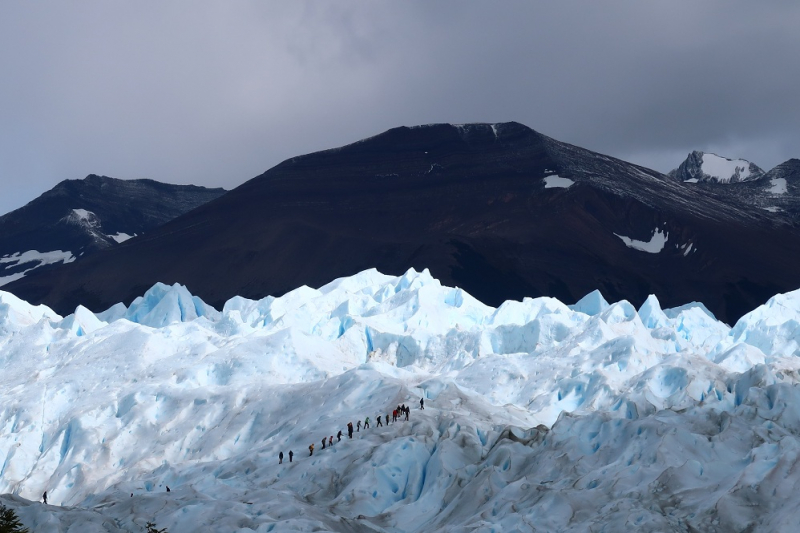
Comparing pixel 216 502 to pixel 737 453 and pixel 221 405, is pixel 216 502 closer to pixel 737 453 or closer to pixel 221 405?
pixel 737 453

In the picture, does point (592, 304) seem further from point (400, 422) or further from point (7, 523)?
point (7, 523)

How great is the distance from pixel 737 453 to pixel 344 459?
2817 cm

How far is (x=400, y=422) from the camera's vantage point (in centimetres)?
9281

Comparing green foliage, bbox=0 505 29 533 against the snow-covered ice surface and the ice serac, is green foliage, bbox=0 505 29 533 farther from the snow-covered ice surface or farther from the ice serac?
the ice serac

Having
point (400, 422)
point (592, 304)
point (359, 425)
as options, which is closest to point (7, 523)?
point (400, 422)

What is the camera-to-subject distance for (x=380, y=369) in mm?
119938

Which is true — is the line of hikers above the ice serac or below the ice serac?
below

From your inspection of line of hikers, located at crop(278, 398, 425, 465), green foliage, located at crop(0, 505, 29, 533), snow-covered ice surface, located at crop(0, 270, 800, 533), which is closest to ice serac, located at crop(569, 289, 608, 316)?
snow-covered ice surface, located at crop(0, 270, 800, 533)

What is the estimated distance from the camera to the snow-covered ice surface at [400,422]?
7038 centimetres

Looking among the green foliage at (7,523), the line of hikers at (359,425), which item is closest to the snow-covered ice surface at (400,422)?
the line of hikers at (359,425)

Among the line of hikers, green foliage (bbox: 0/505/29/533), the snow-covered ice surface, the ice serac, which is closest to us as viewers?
green foliage (bbox: 0/505/29/533)

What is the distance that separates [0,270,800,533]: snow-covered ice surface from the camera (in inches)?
2771

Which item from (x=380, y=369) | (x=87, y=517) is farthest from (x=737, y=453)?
(x=380, y=369)

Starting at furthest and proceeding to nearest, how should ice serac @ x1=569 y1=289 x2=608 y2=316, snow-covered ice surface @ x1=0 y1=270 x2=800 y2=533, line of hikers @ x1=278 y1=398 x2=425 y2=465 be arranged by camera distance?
ice serac @ x1=569 y1=289 x2=608 y2=316, line of hikers @ x1=278 y1=398 x2=425 y2=465, snow-covered ice surface @ x1=0 y1=270 x2=800 y2=533
